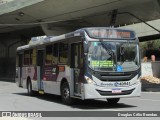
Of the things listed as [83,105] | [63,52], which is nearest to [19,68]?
[63,52]

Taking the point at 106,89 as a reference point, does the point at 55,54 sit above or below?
above

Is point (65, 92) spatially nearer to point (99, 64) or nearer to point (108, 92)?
point (108, 92)

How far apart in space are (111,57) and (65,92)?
2770 millimetres

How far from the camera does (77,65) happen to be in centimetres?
1553

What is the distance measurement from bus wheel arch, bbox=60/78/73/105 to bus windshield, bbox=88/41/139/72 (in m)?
2.10

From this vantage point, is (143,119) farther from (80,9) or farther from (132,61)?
(80,9)

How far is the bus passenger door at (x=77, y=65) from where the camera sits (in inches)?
597

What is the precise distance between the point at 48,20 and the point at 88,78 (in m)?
28.3

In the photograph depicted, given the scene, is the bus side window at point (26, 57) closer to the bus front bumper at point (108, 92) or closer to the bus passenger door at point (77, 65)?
the bus passenger door at point (77, 65)

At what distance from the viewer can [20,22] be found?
45.9 meters

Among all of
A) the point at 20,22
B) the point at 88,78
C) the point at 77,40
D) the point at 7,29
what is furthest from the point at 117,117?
the point at 7,29

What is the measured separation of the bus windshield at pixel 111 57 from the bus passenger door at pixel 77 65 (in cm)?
58

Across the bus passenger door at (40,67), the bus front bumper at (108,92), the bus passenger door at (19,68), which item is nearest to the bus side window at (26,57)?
the bus passenger door at (19,68)

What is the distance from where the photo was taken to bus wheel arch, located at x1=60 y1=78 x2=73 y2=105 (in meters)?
16.3
